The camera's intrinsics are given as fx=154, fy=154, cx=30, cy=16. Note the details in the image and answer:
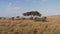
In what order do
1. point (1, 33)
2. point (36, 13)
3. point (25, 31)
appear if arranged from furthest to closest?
point (36, 13) < point (25, 31) < point (1, 33)

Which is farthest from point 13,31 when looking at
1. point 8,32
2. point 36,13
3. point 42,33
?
point 36,13

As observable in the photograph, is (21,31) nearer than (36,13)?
Yes

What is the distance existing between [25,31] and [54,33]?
10.9 feet

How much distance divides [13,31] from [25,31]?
4.53 ft

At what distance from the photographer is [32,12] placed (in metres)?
76.3

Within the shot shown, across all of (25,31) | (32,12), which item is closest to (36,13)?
(32,12)

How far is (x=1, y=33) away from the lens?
1670 cm

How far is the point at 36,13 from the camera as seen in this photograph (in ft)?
249

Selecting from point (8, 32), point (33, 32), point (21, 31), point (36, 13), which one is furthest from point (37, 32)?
point (36, 13)

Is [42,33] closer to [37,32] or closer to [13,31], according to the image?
[37,32]

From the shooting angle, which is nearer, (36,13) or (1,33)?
(1,33)

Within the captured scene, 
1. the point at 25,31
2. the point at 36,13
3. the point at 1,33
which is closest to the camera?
the point at 1,33

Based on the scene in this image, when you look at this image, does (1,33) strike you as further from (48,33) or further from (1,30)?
(48,33)

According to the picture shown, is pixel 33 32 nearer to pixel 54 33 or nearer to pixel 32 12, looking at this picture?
pixel 54 33
